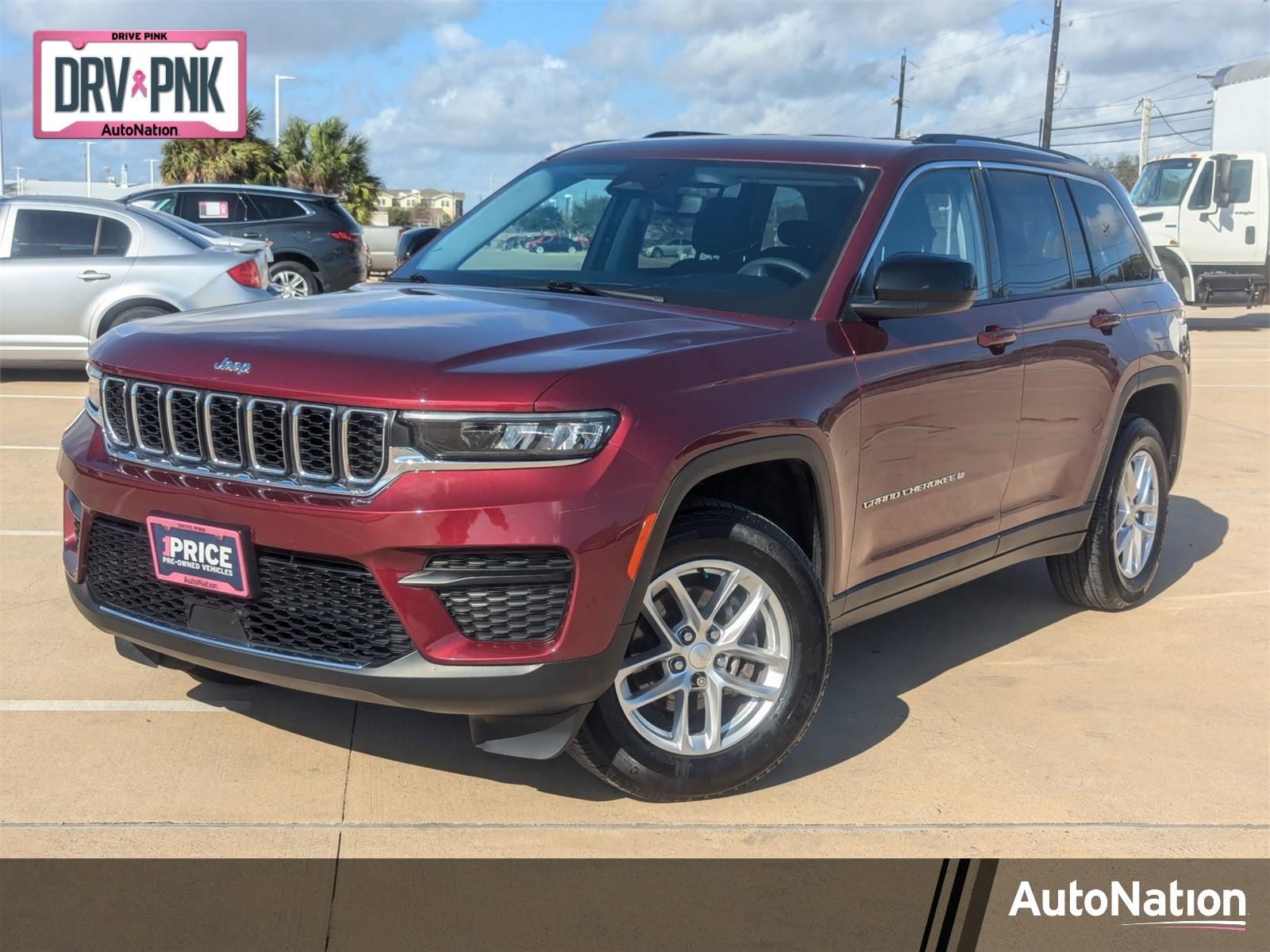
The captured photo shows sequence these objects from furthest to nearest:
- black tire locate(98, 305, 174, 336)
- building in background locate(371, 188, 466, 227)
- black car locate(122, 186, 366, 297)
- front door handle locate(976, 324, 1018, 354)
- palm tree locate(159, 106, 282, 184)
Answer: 1. building in background locate(371, 188, 466, 227)
2. palm tree locate(159, 106, 282, 184)
3. black car locate(122, 186, 366, 297)
4. black tire locate(98, 305, 174, 336)
5. front door handle locate(976, 324, 1018, 354)

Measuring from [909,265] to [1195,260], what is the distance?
64.4ft

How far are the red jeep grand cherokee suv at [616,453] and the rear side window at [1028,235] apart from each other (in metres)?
0.02

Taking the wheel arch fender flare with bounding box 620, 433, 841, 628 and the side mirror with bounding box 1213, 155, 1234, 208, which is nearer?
the wheel arch fender flare with bounding box 620, 433, 841, 628

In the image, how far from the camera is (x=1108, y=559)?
5.93 metres

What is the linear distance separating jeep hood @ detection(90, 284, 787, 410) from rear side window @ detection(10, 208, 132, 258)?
7.89 m

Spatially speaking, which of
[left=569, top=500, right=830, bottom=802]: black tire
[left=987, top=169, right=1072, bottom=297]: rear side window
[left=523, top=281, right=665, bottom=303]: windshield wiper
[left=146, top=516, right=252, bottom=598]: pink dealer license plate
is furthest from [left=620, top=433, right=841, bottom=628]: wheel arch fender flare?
[left=987, top=169, right=1072, bottom=297]: rear side window

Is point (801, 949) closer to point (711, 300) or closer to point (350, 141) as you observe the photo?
point (711, 300)

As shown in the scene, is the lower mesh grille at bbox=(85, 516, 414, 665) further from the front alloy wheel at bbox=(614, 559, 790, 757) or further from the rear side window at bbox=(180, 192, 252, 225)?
the rear side window at bbox=(180, 192, 252, 225)

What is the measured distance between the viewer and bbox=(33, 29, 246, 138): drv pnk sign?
91.7 feet

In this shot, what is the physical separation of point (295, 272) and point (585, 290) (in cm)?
1442

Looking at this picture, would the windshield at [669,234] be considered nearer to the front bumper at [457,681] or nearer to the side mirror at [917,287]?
the side mirror at [917,287]

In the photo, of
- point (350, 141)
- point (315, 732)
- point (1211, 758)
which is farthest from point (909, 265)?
point (350, 141)

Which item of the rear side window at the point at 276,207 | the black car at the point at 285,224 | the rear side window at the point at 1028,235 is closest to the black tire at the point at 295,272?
the black car at the point at 285,224

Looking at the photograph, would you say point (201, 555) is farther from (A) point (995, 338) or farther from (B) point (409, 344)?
(A) point (995, 338)
